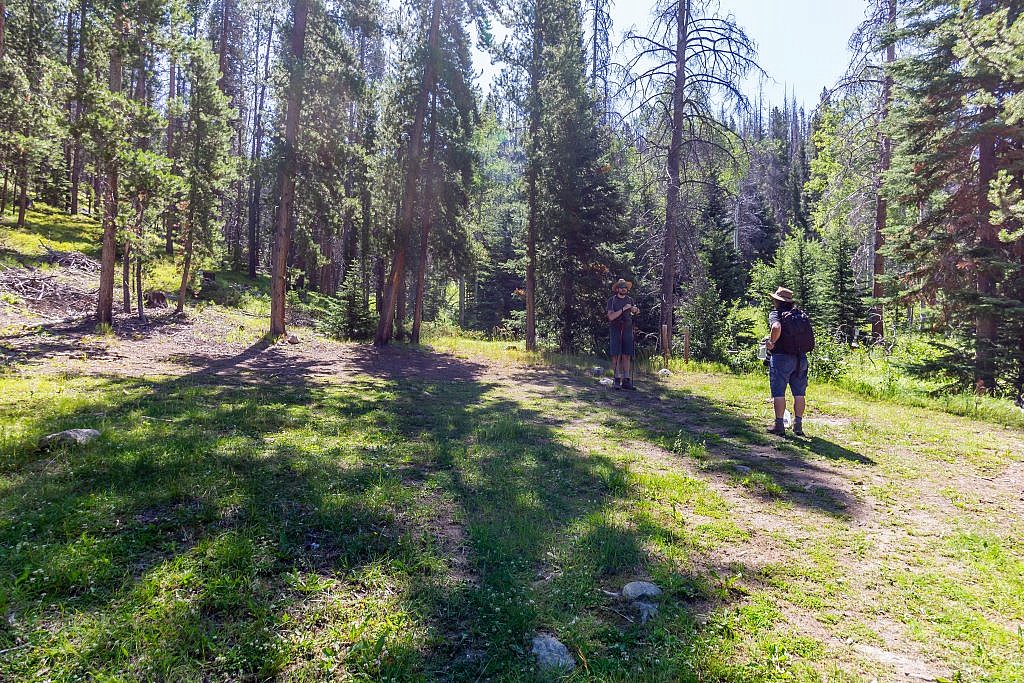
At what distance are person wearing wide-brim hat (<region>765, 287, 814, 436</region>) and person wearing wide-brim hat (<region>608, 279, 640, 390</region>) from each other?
3.06m

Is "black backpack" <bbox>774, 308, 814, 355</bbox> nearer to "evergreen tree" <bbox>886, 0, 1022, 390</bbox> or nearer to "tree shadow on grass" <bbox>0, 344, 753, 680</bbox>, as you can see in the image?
"tree shadow on grass" <bbox>0, 344, 753, 680</bbox>

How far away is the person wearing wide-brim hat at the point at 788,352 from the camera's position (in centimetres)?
714

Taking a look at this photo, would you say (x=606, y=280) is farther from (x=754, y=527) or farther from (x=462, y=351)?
(x=754, y=527)

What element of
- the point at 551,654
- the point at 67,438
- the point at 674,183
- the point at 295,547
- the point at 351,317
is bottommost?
the point at 551,654

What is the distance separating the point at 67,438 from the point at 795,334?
861 cm

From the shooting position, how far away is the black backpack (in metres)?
7.11

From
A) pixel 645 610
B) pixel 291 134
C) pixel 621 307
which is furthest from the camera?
pixel 291 134

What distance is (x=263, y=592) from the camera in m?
2.97

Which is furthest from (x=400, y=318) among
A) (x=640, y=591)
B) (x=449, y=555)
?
(x=640, y=591)

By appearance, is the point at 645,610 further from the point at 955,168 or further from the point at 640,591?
the point at 955,168

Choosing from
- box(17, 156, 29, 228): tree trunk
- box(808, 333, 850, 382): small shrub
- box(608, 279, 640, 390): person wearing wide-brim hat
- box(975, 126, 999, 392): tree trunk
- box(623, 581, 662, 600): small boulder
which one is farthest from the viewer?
box(17, 156, 29, 228): tree trunk

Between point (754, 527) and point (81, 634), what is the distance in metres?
4.50

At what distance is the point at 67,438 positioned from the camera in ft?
16.2

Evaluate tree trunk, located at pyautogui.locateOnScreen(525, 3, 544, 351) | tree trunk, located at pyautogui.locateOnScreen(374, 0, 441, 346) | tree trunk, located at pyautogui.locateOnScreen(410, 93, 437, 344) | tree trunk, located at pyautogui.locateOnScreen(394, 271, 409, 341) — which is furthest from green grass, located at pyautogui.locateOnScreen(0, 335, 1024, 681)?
tree trunk, located at pyautogui.locateOnScreen(394, 271, 409, 341)
